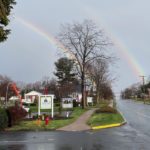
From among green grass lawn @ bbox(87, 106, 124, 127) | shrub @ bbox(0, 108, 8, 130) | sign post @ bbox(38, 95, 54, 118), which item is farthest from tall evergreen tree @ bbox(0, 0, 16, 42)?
sign post @ bbox(38, 95, 54, 118)

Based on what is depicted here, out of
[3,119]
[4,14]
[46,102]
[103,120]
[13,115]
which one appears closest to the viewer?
[4,14]

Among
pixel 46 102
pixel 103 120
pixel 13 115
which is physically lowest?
pixel 103 120

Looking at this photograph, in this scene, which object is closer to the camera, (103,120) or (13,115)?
(13,115)

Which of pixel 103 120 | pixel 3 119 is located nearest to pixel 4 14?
pixel 3 119

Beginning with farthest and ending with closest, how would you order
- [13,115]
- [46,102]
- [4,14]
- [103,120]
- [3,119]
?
[46,102], [103,120], [13,115], [3,119], [4,14]

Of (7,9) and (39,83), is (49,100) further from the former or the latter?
(39,83)

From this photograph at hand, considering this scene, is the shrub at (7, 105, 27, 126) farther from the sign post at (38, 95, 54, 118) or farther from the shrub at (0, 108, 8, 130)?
the sign post at (38, 95, 54, 118)

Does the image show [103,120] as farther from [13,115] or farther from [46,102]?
[13,115]

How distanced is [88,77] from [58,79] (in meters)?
55.4

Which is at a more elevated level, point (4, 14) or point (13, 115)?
point (4, 14)

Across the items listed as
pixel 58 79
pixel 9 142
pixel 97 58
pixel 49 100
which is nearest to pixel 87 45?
pixel 97 58

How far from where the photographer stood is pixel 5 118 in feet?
94.6

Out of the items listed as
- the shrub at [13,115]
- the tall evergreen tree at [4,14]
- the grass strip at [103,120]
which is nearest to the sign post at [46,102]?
the grass strip at [103,120]

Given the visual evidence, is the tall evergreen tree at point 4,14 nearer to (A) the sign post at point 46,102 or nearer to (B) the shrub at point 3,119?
(B) the shrub at point 3,119
